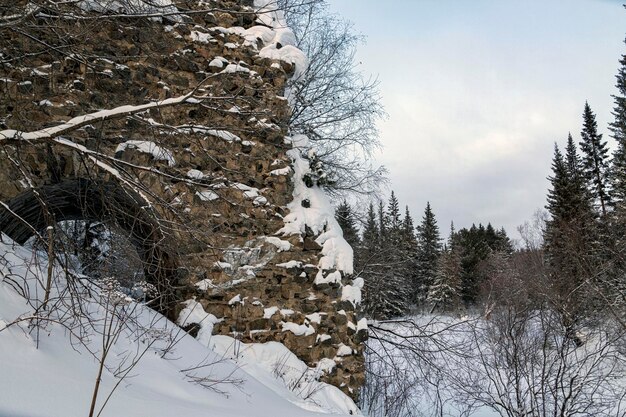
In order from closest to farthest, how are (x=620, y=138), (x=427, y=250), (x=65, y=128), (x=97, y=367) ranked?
(x=97, y=367) < (x=65, y=128) < (x=620, y=138) < (x=427, y=250)

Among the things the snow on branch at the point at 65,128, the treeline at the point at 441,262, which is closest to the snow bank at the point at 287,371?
the snow on branch at the point at 65,128

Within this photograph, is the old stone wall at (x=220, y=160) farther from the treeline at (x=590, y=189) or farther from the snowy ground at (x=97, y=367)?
the treeline at (x=590, y=189)

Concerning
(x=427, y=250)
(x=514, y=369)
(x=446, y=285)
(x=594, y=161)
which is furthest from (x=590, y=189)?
(x=514, y=369)

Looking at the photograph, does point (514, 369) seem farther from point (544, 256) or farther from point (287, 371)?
point (544, 256)

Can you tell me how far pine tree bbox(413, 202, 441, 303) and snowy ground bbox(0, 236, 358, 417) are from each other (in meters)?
33.6

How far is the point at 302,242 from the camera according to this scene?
6094 millimetres

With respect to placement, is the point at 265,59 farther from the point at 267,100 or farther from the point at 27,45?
the point at 27,45

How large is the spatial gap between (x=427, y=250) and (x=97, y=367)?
4009 centimetres

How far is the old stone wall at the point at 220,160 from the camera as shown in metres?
5.14

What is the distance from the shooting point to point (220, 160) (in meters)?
6.02

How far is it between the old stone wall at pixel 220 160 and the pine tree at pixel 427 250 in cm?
3169

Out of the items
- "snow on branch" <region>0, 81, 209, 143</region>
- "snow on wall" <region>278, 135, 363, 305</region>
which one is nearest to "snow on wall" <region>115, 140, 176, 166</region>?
"snow on wall" <region>278, 135, 363, 305</region>

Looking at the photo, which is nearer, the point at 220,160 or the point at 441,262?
the point at 220,160

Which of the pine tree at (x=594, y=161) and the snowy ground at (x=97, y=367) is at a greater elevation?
the pine tree at (x=594, y=161)
